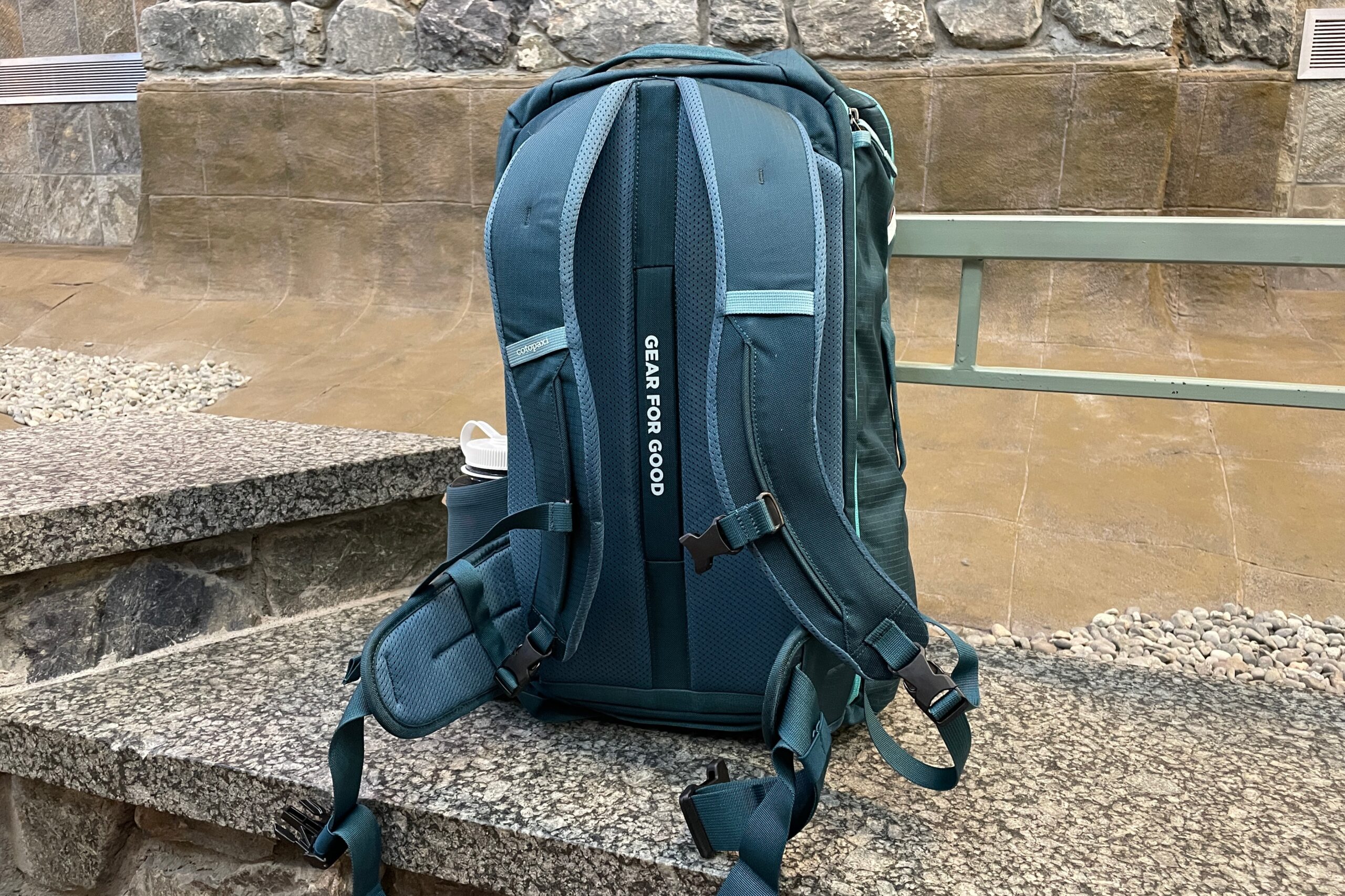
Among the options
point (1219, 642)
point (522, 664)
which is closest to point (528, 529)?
point (522, 664)

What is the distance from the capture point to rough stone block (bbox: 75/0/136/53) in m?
5.03

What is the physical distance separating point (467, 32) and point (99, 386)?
1.83 meters

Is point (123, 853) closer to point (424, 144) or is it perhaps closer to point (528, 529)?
point (528, 529)

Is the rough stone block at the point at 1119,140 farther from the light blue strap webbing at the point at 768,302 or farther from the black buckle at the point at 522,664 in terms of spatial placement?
the black buckle at the point at 522,664

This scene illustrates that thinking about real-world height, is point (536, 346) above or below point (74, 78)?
below

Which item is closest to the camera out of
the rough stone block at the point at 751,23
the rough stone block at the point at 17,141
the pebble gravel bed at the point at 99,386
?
the rough stone block at the point at 751,23

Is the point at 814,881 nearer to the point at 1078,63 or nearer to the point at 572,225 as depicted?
the point at 572,225

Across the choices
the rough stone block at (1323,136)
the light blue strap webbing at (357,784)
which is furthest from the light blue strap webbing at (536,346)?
the rough stone block at (1323,136)

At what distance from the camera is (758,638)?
848 millimetres

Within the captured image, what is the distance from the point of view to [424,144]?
12.0 ft

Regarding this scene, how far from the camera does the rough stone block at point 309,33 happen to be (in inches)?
148

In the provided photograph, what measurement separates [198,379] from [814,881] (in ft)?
11.0

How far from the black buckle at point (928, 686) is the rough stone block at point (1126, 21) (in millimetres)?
2703

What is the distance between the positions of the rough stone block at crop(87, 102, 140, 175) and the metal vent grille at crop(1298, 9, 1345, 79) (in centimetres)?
520
